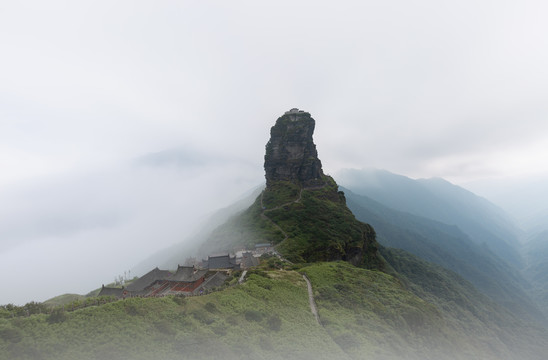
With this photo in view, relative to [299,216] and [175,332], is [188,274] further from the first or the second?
[299,216]

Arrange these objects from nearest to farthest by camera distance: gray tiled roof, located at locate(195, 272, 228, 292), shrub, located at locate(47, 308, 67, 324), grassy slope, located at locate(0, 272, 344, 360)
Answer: grassy slope, located at locate(0, 272, 344, 360) < shrub, located at locate(47, 308, 67, 324) < gray tiled roof, located at locate(195, 272, 228, 292)

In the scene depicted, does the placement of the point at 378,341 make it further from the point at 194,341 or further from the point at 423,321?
the point at 194,341

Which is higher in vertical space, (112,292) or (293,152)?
(293,152)

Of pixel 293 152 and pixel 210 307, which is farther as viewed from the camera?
pixel 293 152

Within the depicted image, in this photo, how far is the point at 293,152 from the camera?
139250 mm

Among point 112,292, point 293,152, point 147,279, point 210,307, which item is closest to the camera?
point 210,307

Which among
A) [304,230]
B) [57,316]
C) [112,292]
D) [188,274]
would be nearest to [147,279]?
[112,292]

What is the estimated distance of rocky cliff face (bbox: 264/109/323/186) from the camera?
450 ft

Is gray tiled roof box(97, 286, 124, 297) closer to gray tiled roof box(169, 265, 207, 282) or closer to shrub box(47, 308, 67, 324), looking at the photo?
gray tiled roof box(169, 265, 207, 282)

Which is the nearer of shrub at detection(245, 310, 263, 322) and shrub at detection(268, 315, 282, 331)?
shrub at detection(268, 315, 282, 331)

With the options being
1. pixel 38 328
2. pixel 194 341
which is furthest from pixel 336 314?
pixel 38 328

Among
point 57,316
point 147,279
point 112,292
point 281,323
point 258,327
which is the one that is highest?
point 57,316

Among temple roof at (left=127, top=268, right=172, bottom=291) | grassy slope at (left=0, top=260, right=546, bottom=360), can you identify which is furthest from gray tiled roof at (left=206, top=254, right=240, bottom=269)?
grassy slope at (left=0, top=260, right=546, bottom=360)

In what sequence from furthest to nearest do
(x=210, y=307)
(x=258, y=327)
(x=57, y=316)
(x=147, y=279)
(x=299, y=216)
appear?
(x=299, y=216) → (x=147, y=279) → (x=210, y=307) → (x=258, y=327) → (x=57, y=316)
